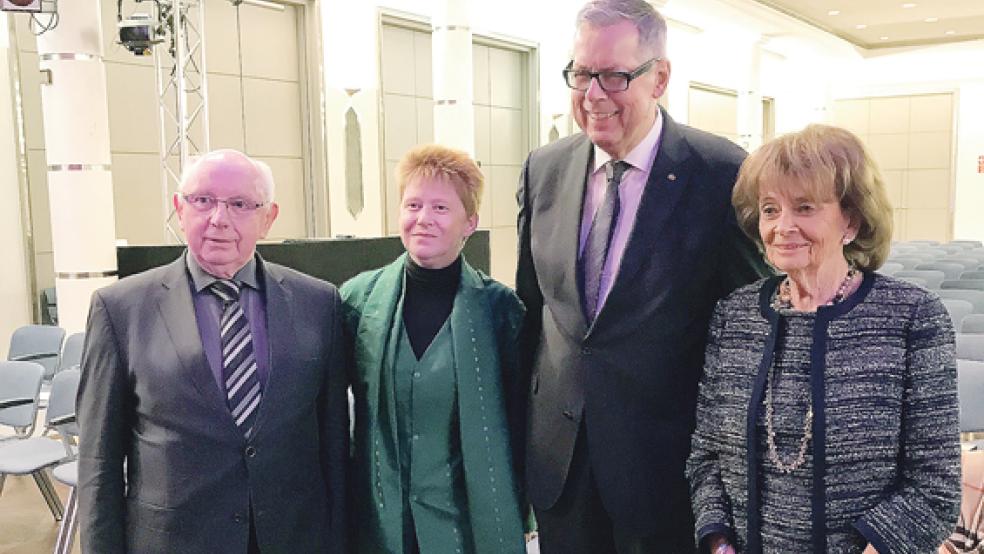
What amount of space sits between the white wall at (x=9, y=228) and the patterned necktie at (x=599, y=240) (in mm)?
6713

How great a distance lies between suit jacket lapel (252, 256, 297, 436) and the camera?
5.85 feet

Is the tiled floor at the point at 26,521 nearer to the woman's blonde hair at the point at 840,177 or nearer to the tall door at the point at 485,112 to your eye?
the woman's blonde hair at the point at 840,177

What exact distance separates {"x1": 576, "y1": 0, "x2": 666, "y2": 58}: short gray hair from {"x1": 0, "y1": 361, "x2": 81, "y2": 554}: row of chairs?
9.92 feet

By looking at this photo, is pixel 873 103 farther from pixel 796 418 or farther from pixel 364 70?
pixel 796 418

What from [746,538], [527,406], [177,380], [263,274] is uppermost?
[263,274]

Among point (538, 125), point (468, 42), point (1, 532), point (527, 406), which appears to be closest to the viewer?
point (527, 406)

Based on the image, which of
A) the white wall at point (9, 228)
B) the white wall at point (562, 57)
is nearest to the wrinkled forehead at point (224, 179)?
the white wall at point (562, 57)

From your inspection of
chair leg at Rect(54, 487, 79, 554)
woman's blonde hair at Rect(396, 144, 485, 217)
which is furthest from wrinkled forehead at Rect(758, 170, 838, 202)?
chair leg at Rect(54, 487, 79, 554)

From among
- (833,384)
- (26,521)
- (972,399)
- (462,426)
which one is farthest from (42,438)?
(972,399)

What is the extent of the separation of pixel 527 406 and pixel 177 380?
814 mm

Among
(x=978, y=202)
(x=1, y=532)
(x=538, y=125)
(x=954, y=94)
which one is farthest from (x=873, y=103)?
(x=1, y=532)

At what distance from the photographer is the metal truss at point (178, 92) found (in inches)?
260

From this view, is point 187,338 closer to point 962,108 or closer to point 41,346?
point 41,346

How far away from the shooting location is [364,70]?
9625mm
